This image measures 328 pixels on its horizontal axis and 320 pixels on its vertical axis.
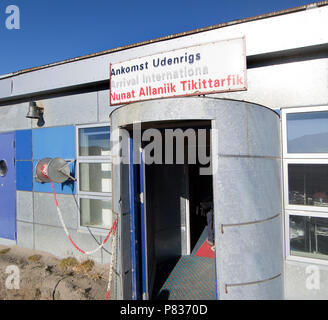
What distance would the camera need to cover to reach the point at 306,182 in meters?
4.12

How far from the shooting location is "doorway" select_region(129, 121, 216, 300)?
378 centimetres

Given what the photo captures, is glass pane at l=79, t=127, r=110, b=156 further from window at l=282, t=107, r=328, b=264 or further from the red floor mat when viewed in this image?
window at l=282, t=107, r=328, b=264

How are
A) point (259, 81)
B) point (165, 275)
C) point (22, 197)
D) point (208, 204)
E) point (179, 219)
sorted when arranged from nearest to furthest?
point (259, 81), point (165, 275), point (179, 219), point (22, 197), point (208, 204)

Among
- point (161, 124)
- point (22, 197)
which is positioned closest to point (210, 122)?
point (161, 124)

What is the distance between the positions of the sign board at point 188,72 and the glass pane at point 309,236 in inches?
103

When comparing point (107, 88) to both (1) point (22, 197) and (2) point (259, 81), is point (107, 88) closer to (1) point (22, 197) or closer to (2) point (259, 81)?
(2) point (259, 81)

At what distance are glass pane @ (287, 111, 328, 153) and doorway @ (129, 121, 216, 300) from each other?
4.90 ft

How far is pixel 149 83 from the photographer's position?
15.2ft

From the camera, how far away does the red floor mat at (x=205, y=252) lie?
18.7 feet

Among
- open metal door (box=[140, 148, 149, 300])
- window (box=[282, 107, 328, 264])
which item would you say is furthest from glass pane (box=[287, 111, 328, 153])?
open metal door (box=[140, 148, 149, 300])

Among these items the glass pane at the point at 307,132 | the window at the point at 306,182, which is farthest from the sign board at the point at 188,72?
the window at the point at 306,182

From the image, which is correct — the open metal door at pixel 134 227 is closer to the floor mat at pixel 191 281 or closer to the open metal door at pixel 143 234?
the open metal door at pixel 143 234

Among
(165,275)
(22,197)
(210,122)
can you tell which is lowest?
(165,275)

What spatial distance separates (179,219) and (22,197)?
4795 millimetres
